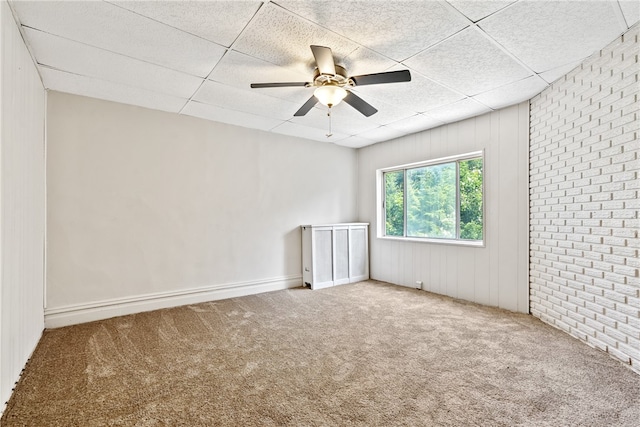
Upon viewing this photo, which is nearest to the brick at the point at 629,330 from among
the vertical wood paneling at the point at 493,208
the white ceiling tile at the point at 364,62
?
the vertical wood paneling at the point at 493,208

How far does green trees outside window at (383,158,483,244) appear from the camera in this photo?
13.4ft

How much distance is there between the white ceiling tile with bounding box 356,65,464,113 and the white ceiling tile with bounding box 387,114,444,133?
0.41 meters

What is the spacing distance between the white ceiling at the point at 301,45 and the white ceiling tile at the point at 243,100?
0.07ft

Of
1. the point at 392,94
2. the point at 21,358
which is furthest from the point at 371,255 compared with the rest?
the point at 21,358

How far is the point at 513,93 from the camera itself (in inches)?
127

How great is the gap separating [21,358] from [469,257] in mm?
4672

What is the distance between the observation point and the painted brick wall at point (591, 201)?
227 cm

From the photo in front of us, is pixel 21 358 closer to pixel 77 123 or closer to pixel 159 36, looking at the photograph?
pixel 77 123

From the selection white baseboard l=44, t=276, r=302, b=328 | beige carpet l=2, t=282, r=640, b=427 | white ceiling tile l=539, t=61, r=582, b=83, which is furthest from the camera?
white baseboard l=44, t=276, r=302, b=328

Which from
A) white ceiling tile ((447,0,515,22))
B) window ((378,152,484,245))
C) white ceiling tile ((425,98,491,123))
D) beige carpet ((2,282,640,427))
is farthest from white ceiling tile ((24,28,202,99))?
window ((378,152,484,245))

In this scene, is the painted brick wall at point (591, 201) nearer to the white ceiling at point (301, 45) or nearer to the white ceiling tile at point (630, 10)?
the white ceiling tile at point (630, 10)

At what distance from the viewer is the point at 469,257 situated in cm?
404

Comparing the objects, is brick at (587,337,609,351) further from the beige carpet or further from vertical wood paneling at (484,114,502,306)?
vertical wood paneling at (484,114,502,306)

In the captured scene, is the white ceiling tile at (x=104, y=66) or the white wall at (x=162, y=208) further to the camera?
the white wall at (x=162, y=208)
